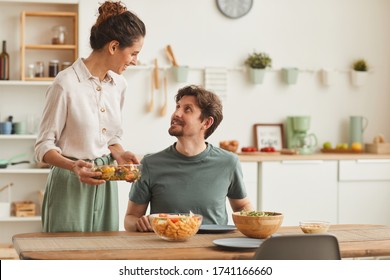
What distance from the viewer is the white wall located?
19.9 ft

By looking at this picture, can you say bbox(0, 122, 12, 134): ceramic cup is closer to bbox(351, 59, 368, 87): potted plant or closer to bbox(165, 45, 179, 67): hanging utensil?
bbox(165, 45, 179, 67): hanging utensil

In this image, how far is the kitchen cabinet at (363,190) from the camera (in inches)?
232

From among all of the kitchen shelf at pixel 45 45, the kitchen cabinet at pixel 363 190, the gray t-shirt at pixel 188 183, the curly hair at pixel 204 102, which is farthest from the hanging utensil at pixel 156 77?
the gray t-shirt at pixel 188 183

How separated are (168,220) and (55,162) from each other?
0.60m

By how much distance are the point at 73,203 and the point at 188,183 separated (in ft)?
1.56

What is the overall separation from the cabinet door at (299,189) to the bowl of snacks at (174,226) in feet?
10.3

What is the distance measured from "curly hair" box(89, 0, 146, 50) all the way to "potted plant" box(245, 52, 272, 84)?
3.15m

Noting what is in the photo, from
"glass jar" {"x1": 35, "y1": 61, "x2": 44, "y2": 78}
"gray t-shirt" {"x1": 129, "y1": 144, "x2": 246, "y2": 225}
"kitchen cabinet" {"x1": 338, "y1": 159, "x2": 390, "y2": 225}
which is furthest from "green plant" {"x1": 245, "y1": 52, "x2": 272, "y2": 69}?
"gray t-shirt" {"x1": 129, "y1": 144, "x2": 246, "y2": 225}

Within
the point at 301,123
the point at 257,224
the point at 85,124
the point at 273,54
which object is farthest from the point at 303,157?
the point at 257,224

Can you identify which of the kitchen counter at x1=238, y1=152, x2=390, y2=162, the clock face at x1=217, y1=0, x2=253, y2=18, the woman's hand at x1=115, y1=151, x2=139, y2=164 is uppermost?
the clock face at x1=217, y1=0, x2=253, y2=18

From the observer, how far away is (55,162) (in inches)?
115

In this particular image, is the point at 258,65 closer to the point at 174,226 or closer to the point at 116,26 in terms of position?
the point at 116,26

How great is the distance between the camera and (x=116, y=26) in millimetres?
3025

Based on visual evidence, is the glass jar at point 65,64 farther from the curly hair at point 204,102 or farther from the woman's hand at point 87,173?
the woman's hand at point 87,173
